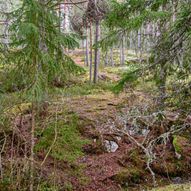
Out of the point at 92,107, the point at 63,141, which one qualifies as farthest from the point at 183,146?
the point at 63,141

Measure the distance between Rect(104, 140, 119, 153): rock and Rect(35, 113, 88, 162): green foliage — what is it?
0.65 m

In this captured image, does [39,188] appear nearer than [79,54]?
Yes

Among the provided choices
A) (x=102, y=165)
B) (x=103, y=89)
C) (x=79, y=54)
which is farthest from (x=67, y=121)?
(x=79, y=54)

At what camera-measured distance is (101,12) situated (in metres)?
15.4

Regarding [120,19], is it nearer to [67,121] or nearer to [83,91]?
[67,121]

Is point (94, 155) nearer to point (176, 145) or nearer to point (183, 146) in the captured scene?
point (176, 145)

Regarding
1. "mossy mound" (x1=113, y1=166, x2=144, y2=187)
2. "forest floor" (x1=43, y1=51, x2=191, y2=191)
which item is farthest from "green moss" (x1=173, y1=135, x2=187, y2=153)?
"mossy mound" (x1=113, y1=166, x2=144, y2=187)

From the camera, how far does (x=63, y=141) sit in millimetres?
9805

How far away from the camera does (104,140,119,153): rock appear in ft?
33.0

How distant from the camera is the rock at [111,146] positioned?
33.0 feet

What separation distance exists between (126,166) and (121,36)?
14.2 ft

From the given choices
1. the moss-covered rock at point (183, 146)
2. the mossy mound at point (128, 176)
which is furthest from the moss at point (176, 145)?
the mossy mound at point (128, 176)

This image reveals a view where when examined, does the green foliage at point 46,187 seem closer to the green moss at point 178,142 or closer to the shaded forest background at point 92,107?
the shaded forest background at point 92,107

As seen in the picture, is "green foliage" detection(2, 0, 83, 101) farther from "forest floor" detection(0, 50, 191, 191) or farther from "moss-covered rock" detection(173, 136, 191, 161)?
"moss-covered rock" detection(173, 136, 191, 161)
